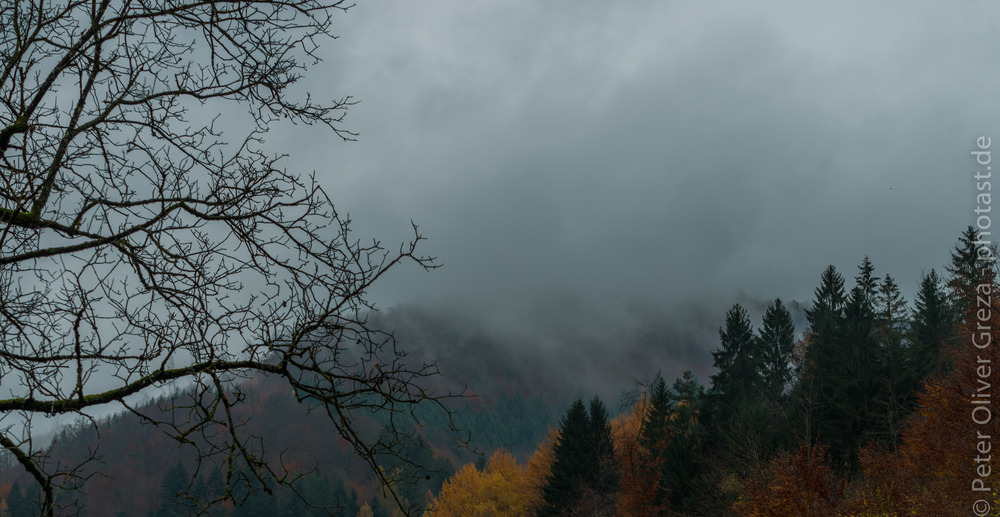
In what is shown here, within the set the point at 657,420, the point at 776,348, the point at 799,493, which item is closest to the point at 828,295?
the point at 776,348

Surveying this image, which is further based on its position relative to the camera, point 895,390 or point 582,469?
point 582,469

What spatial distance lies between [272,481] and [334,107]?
2230 mm

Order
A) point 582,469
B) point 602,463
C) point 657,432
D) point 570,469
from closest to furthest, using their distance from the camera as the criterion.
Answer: point 657,432 < point 570,469 < point 582,469 < point 602,463

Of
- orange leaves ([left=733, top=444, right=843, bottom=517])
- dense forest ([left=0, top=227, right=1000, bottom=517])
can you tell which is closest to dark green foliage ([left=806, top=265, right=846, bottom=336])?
dense forest ([left=0, top=227, right=1000, bottom=517])

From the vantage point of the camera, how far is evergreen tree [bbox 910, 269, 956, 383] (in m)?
38.4

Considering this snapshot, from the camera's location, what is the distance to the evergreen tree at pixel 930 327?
38438 mm

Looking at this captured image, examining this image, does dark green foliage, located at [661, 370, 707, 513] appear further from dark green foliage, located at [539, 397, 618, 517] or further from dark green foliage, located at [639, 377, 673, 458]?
dark green foliage, located at [539, 397, 618, 517]

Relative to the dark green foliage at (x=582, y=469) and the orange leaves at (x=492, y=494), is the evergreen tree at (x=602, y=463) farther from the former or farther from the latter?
the orange leaves at (x=492, y=494)

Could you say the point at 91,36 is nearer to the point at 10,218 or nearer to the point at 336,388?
the point at 10,218

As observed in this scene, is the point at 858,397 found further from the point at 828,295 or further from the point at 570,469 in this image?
the point at 828,295

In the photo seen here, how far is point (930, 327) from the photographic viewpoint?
4297cm

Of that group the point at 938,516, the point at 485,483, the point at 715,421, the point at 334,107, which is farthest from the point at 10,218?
the point at 485,483

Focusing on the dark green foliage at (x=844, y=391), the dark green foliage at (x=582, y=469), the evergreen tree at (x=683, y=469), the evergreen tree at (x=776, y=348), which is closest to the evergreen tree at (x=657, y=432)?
the evergreen tree at (x=683, y=469)

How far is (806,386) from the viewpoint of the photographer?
139 feet
